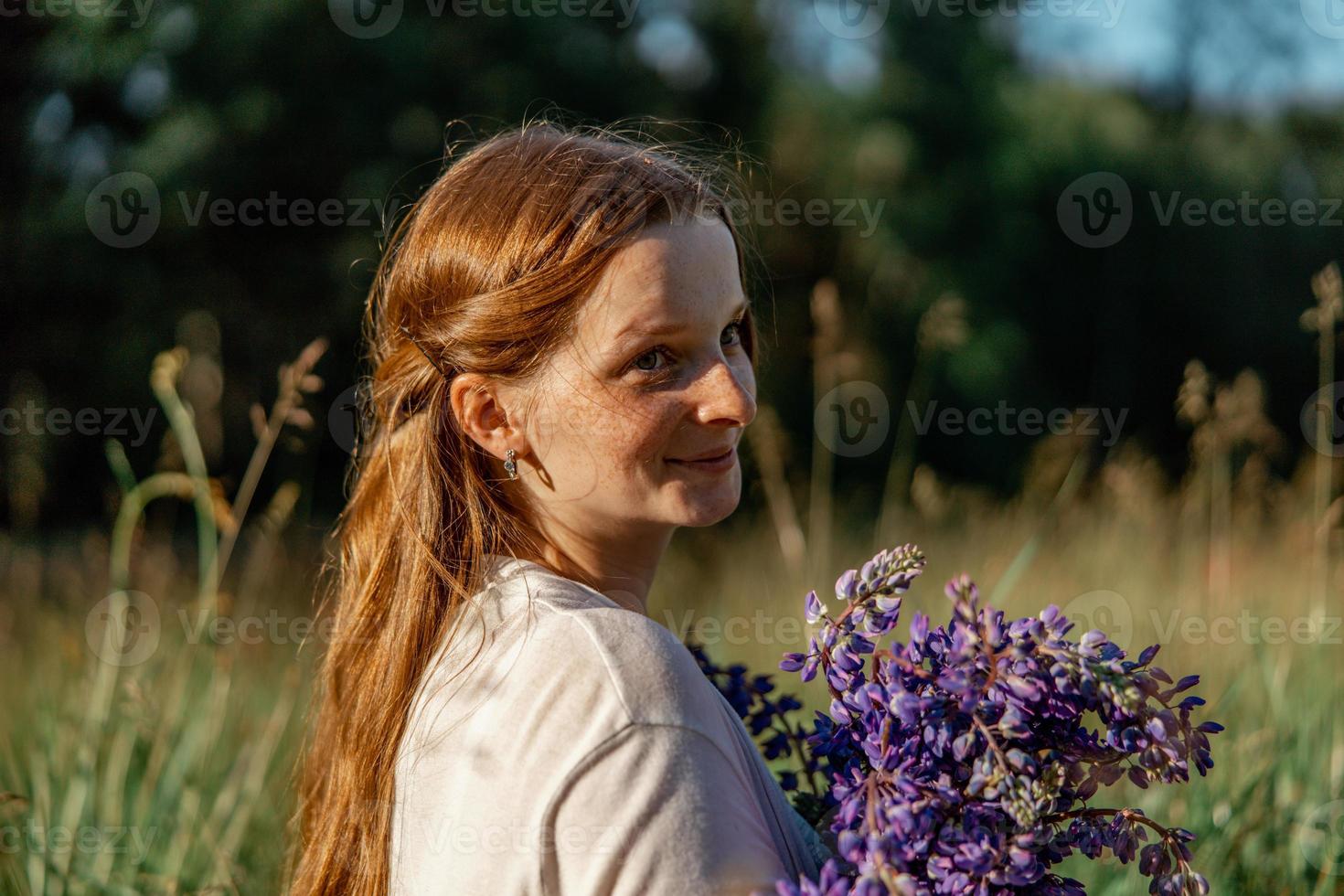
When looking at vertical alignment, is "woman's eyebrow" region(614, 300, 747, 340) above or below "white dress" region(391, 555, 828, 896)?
above

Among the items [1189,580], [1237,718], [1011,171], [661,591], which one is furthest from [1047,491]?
[1011,171]

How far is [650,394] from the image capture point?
5.21ft

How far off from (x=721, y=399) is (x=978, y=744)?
0.56 m

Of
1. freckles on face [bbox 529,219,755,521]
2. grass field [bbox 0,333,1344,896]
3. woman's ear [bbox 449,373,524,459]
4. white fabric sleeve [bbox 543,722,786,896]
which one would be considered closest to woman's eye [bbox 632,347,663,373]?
freckles on face [bbox 529,219,755,521]

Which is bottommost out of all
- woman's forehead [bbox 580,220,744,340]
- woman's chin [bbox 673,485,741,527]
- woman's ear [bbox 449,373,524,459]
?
woman's chin [bbox 673,485,741,527]

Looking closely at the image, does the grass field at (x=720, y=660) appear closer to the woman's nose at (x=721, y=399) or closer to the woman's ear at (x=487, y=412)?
the woman's ear at (x=487, y=412)

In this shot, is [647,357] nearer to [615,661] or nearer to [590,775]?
[615,661]

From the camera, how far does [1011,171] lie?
1222cm

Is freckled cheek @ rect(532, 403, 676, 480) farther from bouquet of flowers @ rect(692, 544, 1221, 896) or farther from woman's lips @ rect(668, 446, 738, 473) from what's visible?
bouquet of flowers @ rect(692, 544, 1221, 896)

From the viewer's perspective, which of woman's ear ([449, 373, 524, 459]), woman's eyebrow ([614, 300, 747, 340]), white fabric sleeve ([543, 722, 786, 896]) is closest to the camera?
white fabric sleeve ([543, 722, 786, 896])

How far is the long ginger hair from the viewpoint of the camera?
1.61 meters

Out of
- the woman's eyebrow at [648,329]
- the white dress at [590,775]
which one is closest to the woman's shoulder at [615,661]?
the white dress at [590,775]

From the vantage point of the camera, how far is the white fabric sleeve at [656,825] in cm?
123

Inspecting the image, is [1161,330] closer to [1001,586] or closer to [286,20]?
[286,20]
